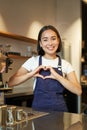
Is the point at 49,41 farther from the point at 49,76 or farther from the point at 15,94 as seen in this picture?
the point at 15,94

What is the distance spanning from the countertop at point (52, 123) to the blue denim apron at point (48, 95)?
23cm

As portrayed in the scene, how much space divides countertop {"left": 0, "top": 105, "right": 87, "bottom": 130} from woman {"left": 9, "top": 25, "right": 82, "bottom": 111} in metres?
0.25

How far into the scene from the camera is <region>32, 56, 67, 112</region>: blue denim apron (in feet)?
5.46

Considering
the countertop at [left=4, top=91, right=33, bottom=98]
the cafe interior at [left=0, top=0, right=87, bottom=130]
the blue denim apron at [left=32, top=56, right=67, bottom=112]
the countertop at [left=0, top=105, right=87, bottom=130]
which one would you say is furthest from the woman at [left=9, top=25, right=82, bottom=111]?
the countertop at [left=4, top=91, right=33, bottom=98]

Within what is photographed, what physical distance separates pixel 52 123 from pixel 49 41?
27.2 inches

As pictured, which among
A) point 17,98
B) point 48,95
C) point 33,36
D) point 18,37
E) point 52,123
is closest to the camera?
point 52,123

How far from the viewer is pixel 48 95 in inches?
66.3

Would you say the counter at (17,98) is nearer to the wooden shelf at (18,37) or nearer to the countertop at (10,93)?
the countertop at (10,93)

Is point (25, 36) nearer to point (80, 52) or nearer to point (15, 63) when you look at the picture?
point (15, 63)

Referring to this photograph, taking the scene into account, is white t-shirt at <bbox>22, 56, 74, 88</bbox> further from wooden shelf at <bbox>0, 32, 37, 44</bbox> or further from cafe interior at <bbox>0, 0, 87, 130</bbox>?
wooden shelf at <bbox>0, 32, 37, 44</bbox>

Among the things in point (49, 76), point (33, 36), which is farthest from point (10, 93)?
point (49, 76)

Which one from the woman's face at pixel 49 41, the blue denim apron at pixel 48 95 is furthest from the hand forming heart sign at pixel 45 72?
the woman's face at pixel 49 41

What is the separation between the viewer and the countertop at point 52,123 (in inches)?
43.8

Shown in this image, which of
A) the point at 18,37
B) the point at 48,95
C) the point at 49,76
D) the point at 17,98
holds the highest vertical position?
the point at 18,37
